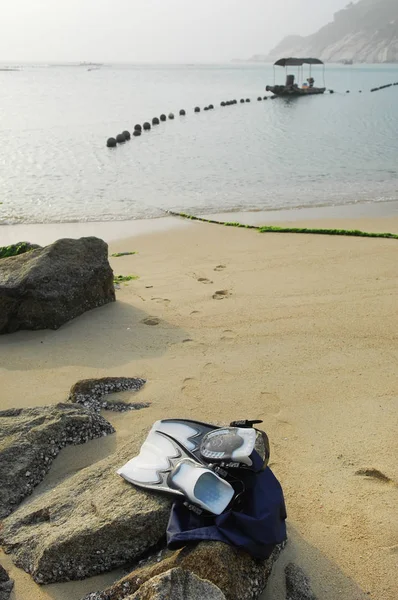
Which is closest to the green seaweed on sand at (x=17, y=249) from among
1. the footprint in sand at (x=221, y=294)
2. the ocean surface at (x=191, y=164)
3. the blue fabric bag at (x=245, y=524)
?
the footprint in sand at (x=221, y=294)

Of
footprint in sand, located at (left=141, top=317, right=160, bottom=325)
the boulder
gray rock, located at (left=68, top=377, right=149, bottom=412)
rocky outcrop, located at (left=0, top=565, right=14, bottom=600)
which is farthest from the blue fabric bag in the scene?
the boulder

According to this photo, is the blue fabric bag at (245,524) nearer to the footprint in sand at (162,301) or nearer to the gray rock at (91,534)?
the gray rock at (91,534)

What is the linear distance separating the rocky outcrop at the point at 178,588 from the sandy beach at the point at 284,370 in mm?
555

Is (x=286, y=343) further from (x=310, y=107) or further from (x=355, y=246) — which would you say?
(x=310, y=107)

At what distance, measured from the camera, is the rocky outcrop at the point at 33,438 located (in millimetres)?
3352

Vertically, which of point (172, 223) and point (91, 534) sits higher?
point (91, 534)

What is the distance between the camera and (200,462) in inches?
117

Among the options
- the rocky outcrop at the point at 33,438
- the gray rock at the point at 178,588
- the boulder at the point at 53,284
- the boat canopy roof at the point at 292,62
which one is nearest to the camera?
the gray rock at the point at 178,588

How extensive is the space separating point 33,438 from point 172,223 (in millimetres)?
8346

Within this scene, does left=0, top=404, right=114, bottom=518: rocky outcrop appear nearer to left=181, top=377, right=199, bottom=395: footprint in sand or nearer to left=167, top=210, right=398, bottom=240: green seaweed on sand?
left=181, top=377, right=199, bottom=395: footprint in sand

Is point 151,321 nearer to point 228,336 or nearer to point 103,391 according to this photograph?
point 228,336

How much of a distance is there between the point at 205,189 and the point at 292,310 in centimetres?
959

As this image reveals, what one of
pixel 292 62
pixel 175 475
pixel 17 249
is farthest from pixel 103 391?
pixel 292 62

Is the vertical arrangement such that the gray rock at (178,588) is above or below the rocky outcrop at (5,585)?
above
